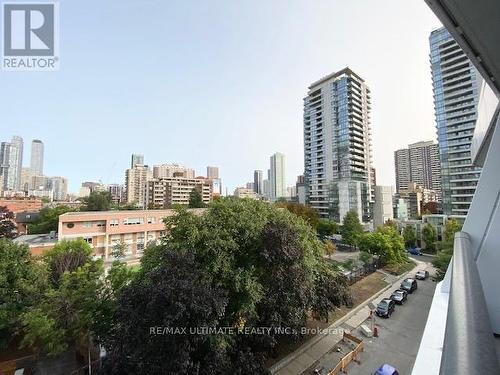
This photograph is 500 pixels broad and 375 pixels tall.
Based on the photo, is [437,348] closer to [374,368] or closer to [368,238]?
[374,368]

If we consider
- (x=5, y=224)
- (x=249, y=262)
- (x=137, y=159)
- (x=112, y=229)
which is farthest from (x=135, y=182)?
(x=249, y=262)

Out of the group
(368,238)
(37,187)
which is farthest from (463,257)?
(37,187)

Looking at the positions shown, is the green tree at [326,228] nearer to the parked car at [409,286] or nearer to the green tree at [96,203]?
the parked car at [409,286]

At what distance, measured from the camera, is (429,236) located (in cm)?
3209

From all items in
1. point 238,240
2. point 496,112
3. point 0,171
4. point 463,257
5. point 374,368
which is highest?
point 0,171

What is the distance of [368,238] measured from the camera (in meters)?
23.9

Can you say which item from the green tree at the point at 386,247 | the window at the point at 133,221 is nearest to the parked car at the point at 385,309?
the green tree at the point at 386,247

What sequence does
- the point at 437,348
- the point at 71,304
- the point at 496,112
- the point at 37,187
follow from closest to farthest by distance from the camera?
the point at 437,348 → the point at 496,112 → the point at 71,304 → the point at 37,187

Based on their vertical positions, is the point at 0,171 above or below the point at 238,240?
above

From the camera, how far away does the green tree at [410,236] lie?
33.4 metres

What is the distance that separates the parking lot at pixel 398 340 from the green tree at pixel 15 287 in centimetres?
1263

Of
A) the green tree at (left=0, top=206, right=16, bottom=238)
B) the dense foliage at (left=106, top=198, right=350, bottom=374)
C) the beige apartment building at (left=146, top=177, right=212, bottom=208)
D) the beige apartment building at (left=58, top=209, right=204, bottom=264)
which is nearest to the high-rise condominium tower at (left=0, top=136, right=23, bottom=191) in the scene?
the beige apartment building at (left=146, top=177, right=212, bottom=208)

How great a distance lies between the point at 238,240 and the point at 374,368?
7322 mm

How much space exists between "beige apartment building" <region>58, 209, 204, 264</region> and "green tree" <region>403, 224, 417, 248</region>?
27530mm
